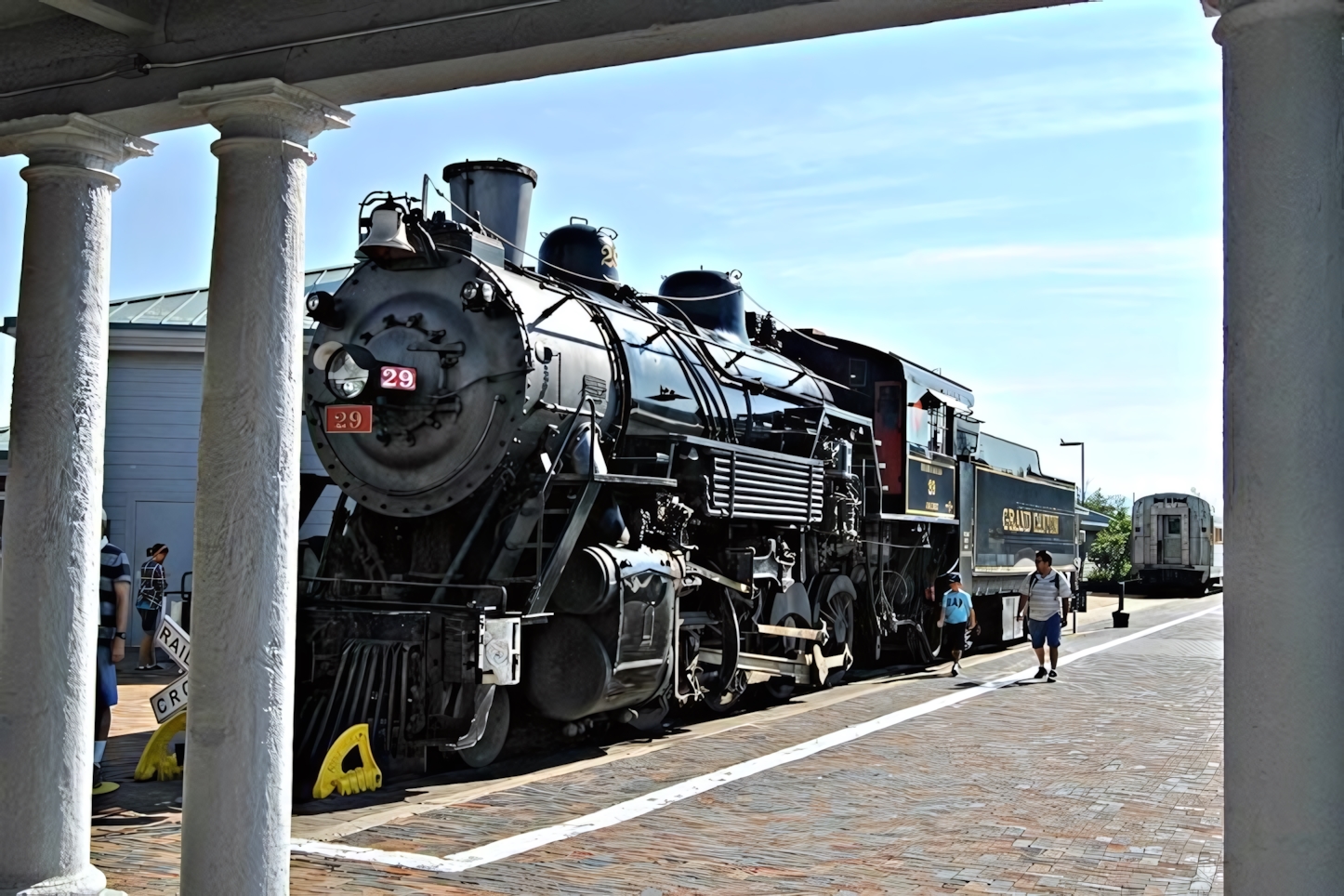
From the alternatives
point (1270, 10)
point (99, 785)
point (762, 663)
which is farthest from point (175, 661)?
point (1270, 10)

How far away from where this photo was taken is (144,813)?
690 centimetres

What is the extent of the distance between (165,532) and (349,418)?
8.91 m

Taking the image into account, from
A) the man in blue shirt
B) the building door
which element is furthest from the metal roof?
the man in blue shirt

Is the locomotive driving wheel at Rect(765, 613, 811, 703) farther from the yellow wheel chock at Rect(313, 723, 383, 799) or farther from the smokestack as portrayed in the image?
the yellow wheel chock at Rect(313, 723, 383, 799)

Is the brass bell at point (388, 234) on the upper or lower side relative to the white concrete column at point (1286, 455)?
upper

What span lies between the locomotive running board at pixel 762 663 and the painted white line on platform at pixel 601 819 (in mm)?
926

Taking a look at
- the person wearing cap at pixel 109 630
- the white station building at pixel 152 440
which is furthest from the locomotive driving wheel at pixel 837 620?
the white station building at pixel 152 440

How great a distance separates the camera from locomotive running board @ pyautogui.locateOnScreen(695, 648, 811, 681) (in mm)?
10297

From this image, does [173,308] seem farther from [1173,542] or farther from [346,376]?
[1173,542]

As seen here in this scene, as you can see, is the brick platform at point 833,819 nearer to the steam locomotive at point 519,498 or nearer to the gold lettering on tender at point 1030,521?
the steam locomotive at point 519,498

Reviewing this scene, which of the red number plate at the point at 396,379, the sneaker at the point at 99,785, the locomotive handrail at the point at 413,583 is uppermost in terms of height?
the red number plate at the point at 396,379

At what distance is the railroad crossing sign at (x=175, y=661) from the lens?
6.84 m

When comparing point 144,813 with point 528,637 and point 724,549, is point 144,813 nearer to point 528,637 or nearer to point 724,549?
point 528,637

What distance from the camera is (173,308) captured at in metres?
18.6
